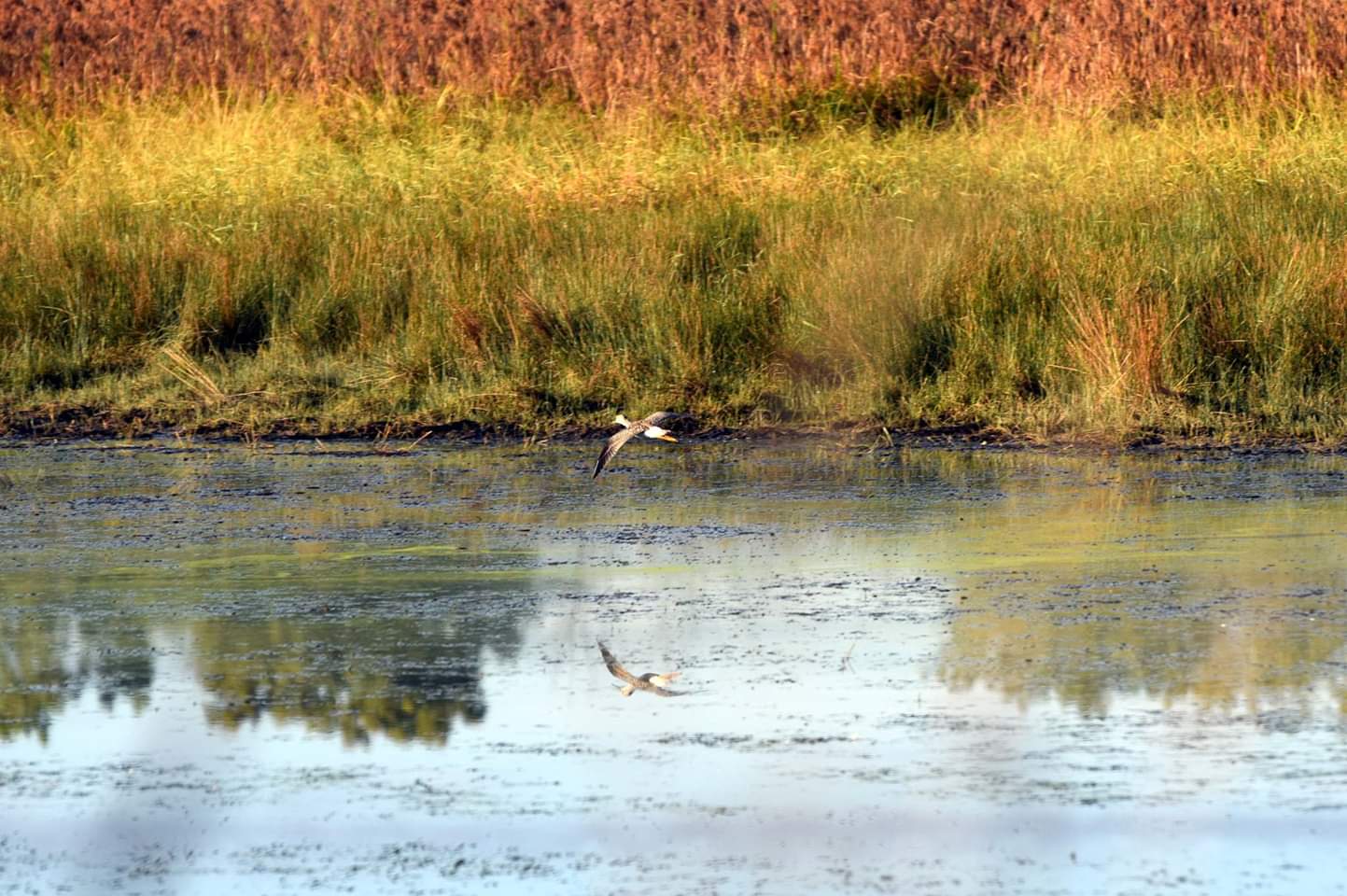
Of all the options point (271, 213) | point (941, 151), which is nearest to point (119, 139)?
point (271, 213)

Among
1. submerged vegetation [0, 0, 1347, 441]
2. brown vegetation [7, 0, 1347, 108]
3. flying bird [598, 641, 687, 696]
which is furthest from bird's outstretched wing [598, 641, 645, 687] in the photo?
brown vegetation [7, 0, 1347, 108]

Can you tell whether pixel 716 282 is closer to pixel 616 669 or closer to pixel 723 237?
pixel 723 237

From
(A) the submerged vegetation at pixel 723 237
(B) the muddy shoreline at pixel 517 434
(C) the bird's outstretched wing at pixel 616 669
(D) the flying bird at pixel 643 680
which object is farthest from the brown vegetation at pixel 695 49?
(D) the flying bird at pixel 643 680

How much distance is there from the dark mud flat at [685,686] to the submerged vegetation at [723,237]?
164 cm

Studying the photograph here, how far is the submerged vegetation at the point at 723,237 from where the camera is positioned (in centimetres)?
1116

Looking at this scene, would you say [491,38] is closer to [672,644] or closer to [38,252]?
[38,252]

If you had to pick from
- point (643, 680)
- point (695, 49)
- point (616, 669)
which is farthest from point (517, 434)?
point (695, 49)

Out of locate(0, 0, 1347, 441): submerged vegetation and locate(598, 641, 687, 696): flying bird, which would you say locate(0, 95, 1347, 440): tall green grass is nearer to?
locate(0, 0, 1347, 441): submerged vegetation

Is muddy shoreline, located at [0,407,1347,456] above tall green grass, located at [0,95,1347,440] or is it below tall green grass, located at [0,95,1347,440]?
below

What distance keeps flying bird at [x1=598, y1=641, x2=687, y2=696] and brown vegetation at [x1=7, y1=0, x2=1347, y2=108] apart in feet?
36.2

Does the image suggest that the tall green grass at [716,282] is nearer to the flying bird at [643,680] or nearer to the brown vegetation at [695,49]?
the brown vegetation at [695,49]

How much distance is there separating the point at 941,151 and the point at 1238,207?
291 centimetres

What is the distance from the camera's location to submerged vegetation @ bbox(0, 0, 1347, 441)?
11.2 metres

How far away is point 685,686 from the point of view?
19.6ft
